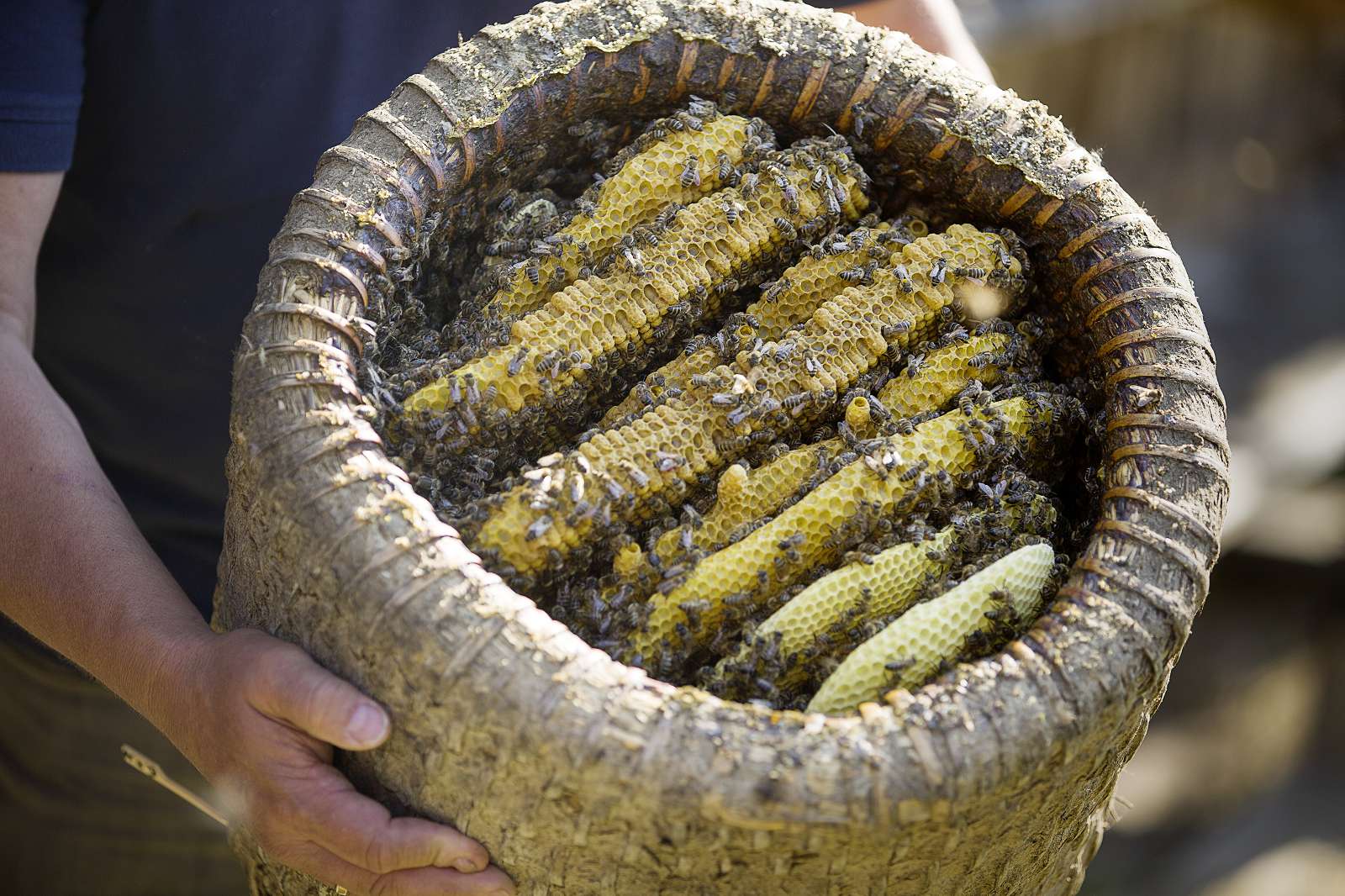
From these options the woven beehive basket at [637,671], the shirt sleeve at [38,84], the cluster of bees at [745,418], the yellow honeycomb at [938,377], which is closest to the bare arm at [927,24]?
the woven beehive basket at [637,671]

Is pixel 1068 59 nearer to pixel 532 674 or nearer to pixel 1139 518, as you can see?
pixel 1139 518

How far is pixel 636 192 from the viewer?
1.77 metres

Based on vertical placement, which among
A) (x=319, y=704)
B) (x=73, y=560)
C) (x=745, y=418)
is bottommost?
(x=73, y=560)

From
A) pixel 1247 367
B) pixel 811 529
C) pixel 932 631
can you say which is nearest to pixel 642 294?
pixel 811 529

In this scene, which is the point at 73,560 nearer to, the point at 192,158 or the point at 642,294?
the point at 192,158

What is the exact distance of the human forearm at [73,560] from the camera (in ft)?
5.76

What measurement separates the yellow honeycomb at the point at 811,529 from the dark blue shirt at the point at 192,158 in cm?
141

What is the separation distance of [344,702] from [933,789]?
2.43 ft

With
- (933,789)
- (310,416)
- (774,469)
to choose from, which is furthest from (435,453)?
(933,789)

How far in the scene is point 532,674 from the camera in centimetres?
128

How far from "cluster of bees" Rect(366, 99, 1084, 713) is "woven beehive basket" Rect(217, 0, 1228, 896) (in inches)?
3.9

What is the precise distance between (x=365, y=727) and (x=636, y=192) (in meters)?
0.94

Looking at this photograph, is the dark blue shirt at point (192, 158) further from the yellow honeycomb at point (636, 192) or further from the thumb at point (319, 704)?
the thumb at point (319, 704)

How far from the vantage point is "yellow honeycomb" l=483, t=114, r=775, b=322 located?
1734 millimetres
